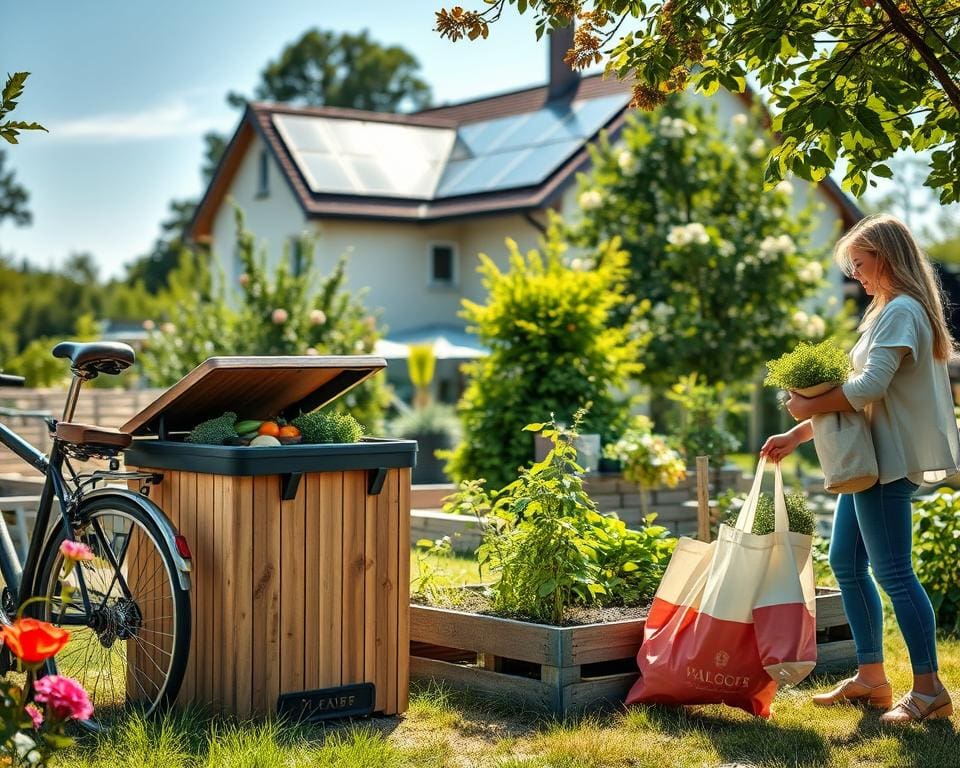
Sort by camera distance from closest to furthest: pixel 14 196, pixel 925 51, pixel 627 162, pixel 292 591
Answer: pixel 925 51 < pixel 292 591 < pixel 627 162 < pixel 14 196

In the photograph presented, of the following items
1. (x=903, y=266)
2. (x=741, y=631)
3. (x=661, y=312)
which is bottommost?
(x=741, y=631)

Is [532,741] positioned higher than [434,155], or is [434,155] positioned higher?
[434,155]

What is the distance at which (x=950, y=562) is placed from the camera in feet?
22.5

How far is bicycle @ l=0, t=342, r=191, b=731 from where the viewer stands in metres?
4.61

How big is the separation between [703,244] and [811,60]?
39.7 feet

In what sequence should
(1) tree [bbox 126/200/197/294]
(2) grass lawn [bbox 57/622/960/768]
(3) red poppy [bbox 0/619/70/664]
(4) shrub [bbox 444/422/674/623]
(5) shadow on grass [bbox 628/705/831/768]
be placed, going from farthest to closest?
(1) tree [bbox 126/200/197/294], (4) shrub [bbox 444/422/674/623], (5) shadow on grass [bbox 628/705/831/768], (2) grass lawn [bbox 57/622/960/768], (3) red poppy [bbox 0/619/70/664]

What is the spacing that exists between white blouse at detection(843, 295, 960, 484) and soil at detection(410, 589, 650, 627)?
3.95 ft

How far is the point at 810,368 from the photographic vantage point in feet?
16.0

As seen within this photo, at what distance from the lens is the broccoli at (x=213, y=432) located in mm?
4871

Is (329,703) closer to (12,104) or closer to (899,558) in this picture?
(899,558)

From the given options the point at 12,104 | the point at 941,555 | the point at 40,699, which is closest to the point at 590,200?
the point at 941,555

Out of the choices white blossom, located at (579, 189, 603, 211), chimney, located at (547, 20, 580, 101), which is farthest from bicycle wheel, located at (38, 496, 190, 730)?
chimney, located at (547, 20, 580, 101)

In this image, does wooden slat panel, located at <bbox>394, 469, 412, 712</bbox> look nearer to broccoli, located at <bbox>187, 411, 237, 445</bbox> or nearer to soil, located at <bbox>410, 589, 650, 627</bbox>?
soil, located at <bbox>410, 589, 650, 627</bbox>

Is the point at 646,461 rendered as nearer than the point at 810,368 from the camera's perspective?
No
